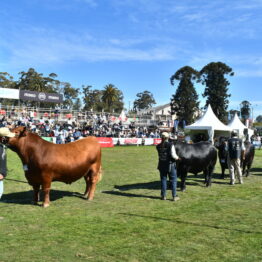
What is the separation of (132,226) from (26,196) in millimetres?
4038

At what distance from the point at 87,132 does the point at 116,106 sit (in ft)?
227

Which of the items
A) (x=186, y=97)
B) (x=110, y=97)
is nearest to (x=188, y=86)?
(x=186, y=97)

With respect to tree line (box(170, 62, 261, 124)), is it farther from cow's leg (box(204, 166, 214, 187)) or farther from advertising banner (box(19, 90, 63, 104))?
cow's leg (box(204, 166, 214, 187))

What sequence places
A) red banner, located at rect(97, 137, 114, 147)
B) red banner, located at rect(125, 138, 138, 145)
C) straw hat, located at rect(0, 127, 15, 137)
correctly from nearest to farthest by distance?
1. straw hat, located at rect(0, 127, 15, 137)
2. red banner, located at rect(97, 137, 114, 147)
3. red banner, located at rect(125, 138, 138, 145)

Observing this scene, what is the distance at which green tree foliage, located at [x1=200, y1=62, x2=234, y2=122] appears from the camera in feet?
212

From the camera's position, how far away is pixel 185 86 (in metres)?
69.2

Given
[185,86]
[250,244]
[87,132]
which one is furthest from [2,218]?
[185,86]

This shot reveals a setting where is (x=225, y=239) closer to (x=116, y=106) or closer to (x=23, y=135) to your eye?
(x=23, y=135)

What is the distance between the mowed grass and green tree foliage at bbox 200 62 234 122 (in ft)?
188

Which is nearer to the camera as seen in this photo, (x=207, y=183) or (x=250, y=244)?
(x=250, y=244)

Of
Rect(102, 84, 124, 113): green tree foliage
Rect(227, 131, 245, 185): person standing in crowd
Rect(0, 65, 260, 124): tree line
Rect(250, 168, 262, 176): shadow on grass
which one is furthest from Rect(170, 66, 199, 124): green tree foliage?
Rect(227, 131, 245, 185): person standing in crowd

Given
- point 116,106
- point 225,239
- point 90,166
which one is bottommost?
point 225,239

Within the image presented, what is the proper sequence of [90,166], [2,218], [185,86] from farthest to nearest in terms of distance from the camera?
1. [185,86]
2. [90,166]
3. [2,218]

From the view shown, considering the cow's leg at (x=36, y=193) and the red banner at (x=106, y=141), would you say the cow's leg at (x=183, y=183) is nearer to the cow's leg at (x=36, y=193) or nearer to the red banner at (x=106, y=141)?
the cow's leg at (x=36, y=193)
